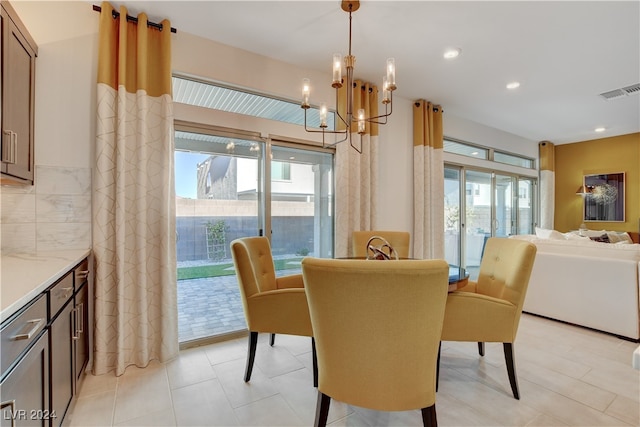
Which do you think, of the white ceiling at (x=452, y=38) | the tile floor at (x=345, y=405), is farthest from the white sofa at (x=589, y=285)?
the white ceiling at (x=452, y=38)

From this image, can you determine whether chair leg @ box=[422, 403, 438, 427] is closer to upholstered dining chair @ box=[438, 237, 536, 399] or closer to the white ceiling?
upholstered dining chair @ box=[438, 237, 536, 399]

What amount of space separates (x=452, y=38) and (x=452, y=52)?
0.25 metres

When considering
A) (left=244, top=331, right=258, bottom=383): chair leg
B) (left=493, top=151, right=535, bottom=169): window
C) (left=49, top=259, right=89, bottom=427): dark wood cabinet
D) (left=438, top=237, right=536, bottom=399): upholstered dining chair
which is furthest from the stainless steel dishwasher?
(left=493, top=151, right=535, bottom=169): window

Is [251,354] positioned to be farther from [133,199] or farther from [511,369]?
[511,369]

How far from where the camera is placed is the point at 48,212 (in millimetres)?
2158

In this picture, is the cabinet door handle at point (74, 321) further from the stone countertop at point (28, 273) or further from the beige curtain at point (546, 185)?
the beige curtain at point (546, 185)

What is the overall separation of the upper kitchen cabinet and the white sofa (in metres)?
4.60

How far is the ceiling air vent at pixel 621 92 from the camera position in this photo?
3.69 metres

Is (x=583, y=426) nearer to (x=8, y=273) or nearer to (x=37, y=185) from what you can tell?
(x=8, y=273)

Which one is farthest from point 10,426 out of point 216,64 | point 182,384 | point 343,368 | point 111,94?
point 216,64

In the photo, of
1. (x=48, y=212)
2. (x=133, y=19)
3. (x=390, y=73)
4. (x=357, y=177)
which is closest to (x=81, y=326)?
(x=48, y=212)

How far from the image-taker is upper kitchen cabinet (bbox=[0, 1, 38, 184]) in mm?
1671

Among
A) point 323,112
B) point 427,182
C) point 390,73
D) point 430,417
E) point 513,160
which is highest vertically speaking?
point 513,160

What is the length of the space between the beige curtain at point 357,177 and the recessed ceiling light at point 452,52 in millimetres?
888
